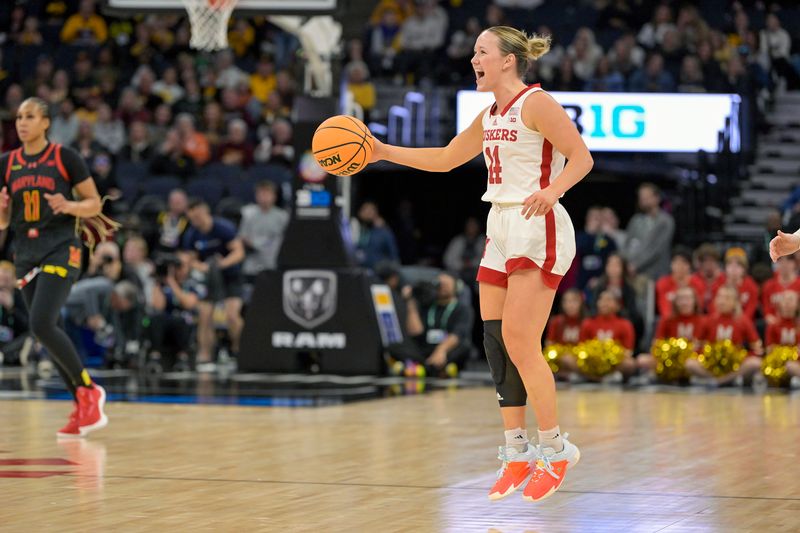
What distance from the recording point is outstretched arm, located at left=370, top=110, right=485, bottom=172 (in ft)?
20.7

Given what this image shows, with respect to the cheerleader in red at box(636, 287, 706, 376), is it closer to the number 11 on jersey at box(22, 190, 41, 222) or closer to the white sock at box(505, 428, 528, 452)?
the number 11 on jersey at box(22, 190, 41, 222)

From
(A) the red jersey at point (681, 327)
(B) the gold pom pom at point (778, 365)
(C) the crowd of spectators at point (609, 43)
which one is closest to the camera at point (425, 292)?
(A) the red jersey at point (681, 327)

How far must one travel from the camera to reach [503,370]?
20.1ft

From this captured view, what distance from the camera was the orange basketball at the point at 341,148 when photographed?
244 inches

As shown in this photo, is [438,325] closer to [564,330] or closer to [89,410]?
[564,330]

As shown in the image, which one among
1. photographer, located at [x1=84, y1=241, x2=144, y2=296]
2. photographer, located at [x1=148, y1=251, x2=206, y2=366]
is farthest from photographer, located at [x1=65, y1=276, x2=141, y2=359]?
photographer, located at [x1=148, y1=251, x2=206, y2=366]

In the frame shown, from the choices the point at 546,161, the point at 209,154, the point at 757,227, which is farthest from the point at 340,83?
the point at 546,161

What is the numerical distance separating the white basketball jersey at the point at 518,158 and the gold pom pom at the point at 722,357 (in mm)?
7838

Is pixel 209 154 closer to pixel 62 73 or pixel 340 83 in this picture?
pixel 62 73

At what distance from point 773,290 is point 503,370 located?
8.56 m

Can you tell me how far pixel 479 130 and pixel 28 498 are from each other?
2.61 m

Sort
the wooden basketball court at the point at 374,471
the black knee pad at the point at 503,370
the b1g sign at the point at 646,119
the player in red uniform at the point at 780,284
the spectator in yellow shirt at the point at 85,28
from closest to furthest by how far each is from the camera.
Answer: the wooden basketball court at the point at 374,471, the black knee pad at the point at 503,370, the player in red uniform at the point at 780,284, the b1g sign at the point at 646,119, the spectator in yellow shirt at the point at 85,28

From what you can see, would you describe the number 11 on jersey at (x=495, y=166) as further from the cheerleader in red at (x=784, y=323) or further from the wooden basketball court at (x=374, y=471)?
the cheerleader in red at (x=784, y=323)

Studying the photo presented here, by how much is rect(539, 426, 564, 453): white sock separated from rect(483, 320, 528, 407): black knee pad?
0.64ft
